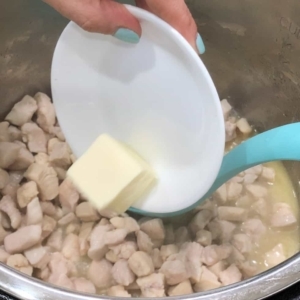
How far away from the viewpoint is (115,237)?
3.08ft

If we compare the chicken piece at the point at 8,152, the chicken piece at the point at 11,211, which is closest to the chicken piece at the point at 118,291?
the chicken piece at the point at 11,211

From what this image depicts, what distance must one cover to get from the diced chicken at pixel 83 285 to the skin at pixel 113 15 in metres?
0.48

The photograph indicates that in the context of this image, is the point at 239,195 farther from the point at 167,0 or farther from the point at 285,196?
the point at 167,0

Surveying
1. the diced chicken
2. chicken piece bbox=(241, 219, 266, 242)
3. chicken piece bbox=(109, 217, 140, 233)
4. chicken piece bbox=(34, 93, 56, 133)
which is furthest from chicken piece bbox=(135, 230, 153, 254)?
chicken piece bbox=(34, 93, 56, 133)

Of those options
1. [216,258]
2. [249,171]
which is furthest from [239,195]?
[216,258]

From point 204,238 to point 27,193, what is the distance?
38cm

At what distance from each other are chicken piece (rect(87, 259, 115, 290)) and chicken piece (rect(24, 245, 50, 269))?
3.6 inches

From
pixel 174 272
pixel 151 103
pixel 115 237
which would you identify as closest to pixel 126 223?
pixel 115 237

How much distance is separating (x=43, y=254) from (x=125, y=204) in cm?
20

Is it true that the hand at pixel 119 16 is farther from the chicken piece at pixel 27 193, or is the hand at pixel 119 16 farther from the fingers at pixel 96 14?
the chicken piece at pixel 27 193

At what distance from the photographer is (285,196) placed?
3.69 ft

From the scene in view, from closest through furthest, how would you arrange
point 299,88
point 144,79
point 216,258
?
point 144,79 → point 216,258 → point 299,88

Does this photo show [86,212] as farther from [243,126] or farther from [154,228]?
[243,126]

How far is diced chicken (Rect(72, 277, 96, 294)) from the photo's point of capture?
2.92 feet
